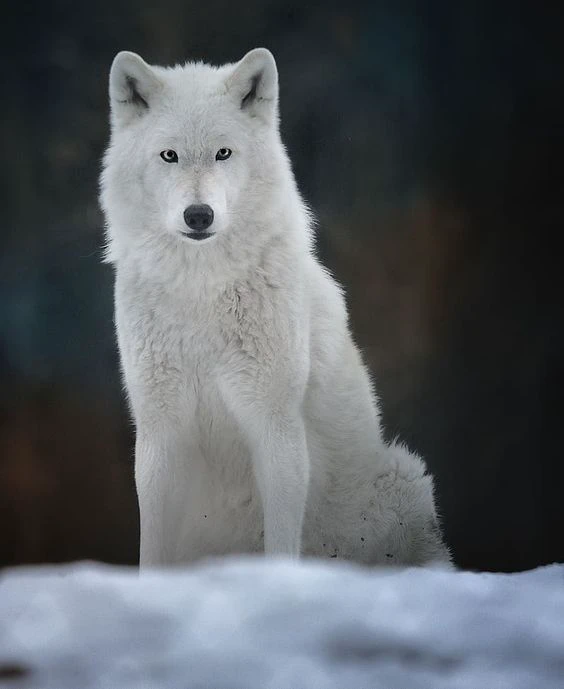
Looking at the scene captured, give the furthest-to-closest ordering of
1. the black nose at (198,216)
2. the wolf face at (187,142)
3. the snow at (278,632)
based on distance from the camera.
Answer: the wolf face at (187,142), the black nose at (198,216), the snow at (278,632)

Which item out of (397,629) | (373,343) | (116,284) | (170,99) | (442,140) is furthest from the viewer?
(373,343)

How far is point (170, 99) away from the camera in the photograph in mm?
3592

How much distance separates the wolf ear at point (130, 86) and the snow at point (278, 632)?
1.97 metres

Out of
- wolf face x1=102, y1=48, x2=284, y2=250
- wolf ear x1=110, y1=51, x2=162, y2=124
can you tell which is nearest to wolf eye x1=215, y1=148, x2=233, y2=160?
wolf face x1=102, y1=48, x2=284, y2=250

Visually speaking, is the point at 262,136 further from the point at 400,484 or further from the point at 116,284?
the point at 400,484

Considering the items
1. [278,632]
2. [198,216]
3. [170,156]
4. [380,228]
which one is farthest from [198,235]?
[278,632]

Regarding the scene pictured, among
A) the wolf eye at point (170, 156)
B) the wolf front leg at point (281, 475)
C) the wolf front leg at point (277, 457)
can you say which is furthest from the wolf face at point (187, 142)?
the wolf front leg at point (281, 475)

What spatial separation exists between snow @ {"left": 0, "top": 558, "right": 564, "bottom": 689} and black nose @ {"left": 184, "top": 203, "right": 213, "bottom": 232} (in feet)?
4.31

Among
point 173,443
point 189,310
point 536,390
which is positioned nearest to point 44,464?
point 173,443

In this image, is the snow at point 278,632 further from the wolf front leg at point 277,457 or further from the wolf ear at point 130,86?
the wolf ear at point 130,86

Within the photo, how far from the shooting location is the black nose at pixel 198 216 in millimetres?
3260

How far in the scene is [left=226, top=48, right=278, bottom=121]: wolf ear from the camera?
3576 millimetres

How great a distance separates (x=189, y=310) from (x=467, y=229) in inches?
57.0

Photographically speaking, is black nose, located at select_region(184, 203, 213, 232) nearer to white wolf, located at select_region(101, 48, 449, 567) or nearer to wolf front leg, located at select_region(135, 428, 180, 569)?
white wolf, located at select_region(101, 48, 449, 567)
